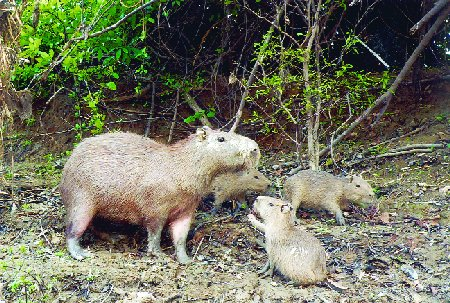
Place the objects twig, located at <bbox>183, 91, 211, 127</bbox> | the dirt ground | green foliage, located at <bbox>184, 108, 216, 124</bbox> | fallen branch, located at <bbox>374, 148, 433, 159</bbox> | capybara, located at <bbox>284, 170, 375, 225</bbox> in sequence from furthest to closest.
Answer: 1. twig, located at <bbox>183, 91, 211, 127</bbox>
2. green foliage, located at <bbox>184, 108, 216, 124</bbox>
3. fallen branch, located at <bbox>374, 148, 433, 159</bbox>
4. capybara, located at <bbox>284, 170, 375, 225</bbox>
5. the dirt ground

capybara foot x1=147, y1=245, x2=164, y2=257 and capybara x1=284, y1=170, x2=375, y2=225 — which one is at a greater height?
capybara x1=284, y1=170, x2=375, y2=225

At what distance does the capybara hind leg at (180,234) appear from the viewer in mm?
5109

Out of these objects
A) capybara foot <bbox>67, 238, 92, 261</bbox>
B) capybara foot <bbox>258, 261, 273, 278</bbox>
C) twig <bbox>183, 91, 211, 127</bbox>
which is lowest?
capybara foot <bbox>67, 238, 92, 261</bbox>

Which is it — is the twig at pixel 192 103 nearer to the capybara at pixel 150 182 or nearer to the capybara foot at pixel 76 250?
the capybara at pixel 150 182

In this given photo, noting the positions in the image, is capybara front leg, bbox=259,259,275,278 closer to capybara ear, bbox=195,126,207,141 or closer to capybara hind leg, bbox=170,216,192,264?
capybara hind leg, bbox=170,216,192,264

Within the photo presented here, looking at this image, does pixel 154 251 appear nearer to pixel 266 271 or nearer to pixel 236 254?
pixel 236 254

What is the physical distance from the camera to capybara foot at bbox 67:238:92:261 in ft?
16.0

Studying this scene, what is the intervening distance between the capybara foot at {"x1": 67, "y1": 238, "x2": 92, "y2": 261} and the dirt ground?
6 cm

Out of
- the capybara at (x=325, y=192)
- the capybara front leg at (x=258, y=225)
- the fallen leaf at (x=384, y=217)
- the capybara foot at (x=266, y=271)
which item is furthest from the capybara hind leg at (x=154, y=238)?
the fallen leaf at (x=384, y=217)

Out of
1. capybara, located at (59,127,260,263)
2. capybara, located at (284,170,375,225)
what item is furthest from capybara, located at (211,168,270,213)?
capybara, located at (59,127,260,263)

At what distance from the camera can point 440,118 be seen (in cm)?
794

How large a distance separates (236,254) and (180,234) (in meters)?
0.52

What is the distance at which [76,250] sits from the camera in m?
4.95

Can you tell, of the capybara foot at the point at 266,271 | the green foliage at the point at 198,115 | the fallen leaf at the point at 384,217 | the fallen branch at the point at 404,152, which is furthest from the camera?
the green foliage at the point at 198,115
